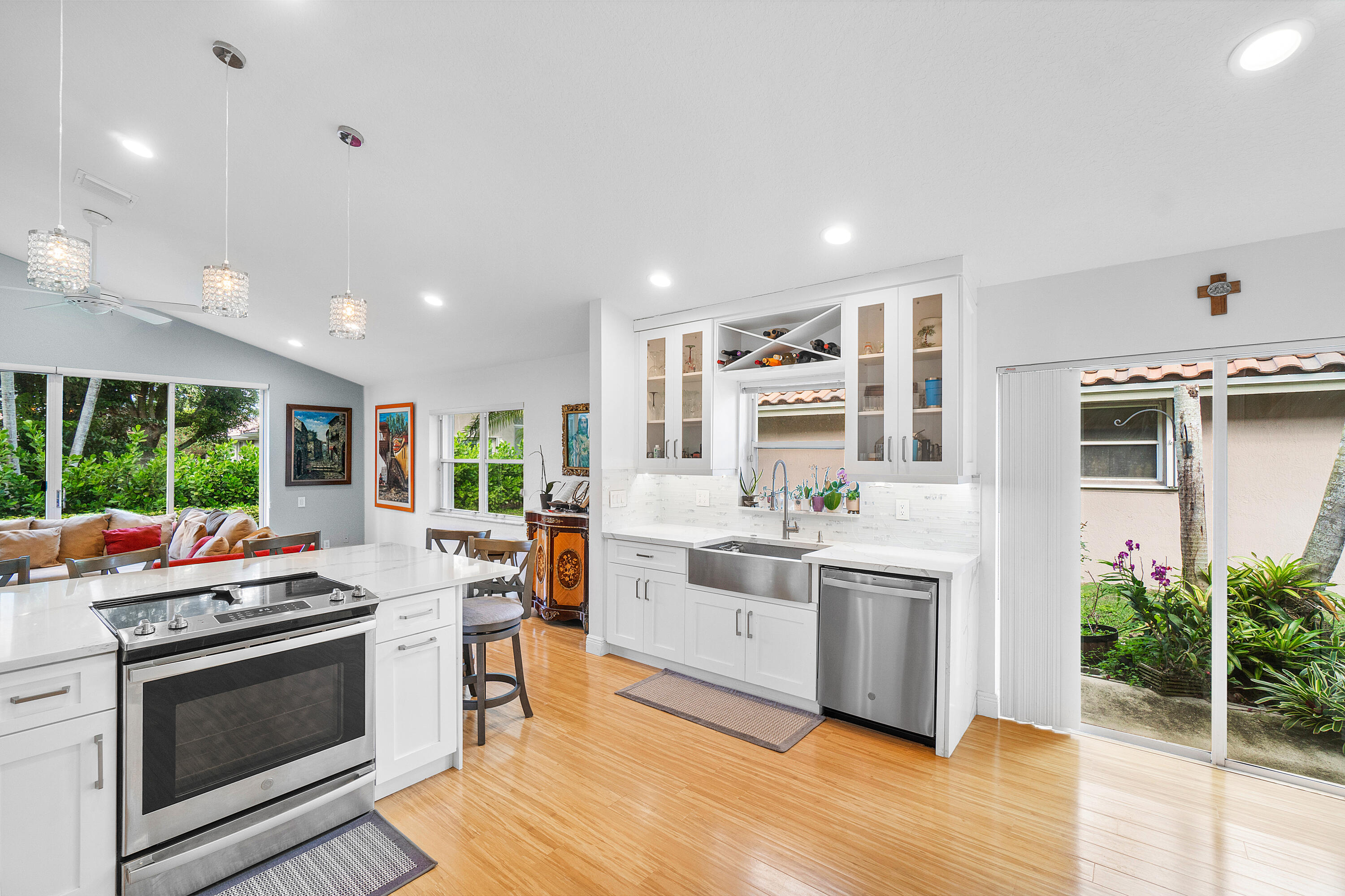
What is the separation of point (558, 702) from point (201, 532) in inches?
175

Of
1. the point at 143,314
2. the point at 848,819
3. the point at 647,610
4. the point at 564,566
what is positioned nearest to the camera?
the point at 848,819

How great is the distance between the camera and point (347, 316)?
2.76 meters

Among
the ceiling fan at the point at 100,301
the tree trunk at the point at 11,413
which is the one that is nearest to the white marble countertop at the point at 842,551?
the ceiling fan at the point at 100,301

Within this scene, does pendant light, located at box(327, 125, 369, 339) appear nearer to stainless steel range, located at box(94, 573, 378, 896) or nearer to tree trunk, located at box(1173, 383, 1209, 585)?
stainless steel range, located at box(94, 573, 378, 896)

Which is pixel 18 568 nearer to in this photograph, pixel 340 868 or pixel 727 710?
pixel 340 868

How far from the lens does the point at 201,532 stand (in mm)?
5527

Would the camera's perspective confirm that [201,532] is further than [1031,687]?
Yes

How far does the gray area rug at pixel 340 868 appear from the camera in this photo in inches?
77.0

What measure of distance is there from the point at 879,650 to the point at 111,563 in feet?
12.8

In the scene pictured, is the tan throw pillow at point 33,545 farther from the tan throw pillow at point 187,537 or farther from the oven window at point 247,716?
the oven window at point 247,716

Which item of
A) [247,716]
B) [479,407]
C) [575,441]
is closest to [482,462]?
[479,407]

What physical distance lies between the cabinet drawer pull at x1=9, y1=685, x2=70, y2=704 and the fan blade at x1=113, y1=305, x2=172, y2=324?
3.38m

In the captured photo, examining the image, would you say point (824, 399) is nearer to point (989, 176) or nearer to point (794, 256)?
point (794, 256)

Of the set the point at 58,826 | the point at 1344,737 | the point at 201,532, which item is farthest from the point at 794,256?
the point at 201,532
